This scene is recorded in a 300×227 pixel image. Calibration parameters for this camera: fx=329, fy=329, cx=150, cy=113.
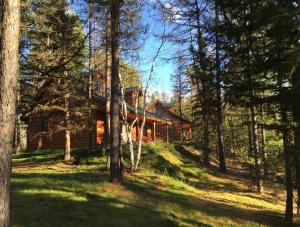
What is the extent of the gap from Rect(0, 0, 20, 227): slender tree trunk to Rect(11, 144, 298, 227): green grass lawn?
2.28 m

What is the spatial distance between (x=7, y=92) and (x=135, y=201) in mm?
6192

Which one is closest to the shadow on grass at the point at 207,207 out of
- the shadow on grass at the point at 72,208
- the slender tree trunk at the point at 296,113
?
the shadow on grass at the point at 72,208

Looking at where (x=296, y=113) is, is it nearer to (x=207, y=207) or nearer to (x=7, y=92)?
(x=207, y=207)

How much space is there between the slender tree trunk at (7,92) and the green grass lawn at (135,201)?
7.47ft

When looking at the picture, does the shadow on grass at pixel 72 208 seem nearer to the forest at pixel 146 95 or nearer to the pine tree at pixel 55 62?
the forest at pixel 146 95

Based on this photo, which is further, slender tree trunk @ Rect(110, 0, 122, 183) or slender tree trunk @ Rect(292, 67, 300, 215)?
slender tree trunk @ Rect(110, 0, 122, 183)

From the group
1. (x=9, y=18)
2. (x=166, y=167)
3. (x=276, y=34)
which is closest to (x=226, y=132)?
(x=166, y=167)

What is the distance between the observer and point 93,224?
25.8ft

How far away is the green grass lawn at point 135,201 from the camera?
27.3 ft

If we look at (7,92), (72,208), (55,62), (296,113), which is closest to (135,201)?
(72,208)

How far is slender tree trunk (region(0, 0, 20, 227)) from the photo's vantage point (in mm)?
5277

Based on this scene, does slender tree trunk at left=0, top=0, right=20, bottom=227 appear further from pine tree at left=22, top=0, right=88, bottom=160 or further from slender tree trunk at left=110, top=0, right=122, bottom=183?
slender tree trunk at left=110, top=0, right=122, bottom=183

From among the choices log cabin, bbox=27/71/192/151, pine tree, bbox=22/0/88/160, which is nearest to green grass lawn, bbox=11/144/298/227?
pine tree, bbox=22/0/88/160

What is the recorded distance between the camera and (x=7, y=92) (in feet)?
18.3
